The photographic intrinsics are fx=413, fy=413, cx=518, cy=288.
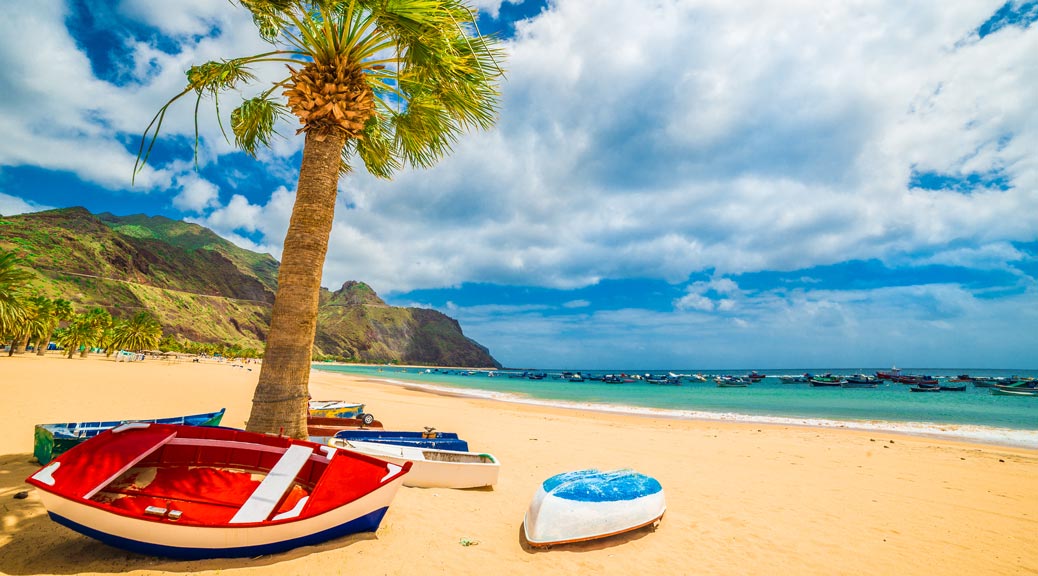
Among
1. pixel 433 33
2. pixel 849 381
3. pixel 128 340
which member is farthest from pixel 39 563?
pixel 849 381

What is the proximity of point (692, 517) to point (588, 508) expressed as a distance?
A: 104 inches

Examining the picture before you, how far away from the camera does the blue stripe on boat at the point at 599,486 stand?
565cm

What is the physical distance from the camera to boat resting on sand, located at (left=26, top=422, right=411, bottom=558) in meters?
3.58

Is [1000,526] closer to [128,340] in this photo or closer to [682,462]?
[682,462]

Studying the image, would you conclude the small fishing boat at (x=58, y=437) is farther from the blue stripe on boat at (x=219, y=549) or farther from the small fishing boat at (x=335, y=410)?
the small fishing boat at (x=335, y=410)

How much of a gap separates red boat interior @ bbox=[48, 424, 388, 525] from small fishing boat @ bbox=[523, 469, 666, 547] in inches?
84.7

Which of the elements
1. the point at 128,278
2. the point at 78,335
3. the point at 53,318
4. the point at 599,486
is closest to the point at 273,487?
the point at 599,486

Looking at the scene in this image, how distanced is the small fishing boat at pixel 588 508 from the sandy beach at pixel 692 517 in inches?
8.1

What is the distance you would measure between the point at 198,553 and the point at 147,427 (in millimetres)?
1944

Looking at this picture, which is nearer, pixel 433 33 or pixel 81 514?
pixel 81 514

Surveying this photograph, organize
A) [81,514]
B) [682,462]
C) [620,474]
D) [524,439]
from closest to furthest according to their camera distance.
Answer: [81,514], [620,474], [682,462], [524,439]

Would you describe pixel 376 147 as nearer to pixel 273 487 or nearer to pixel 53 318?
pixel 273 487

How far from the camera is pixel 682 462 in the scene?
1146 centimetres

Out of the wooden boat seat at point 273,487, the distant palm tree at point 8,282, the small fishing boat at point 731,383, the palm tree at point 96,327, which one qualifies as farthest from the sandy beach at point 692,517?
the small fishing boat at point 731,383
